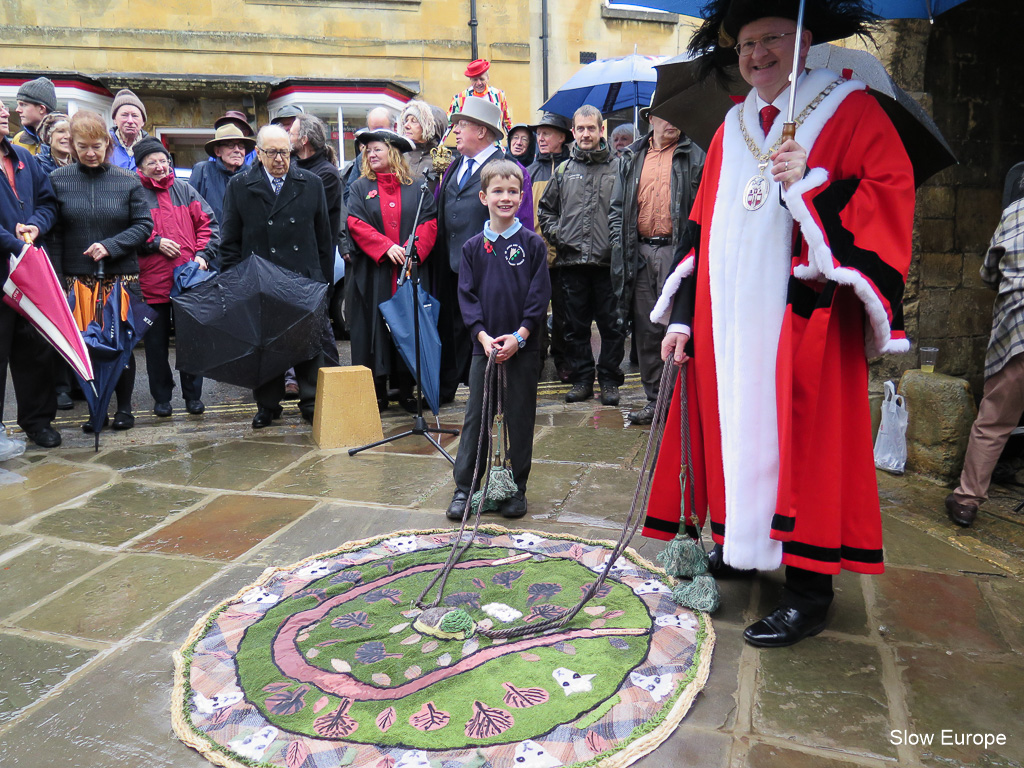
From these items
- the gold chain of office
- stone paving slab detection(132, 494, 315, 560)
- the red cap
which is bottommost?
stone paving slab detection(132, 494, 315, 560)

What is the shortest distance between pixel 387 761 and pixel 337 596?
0.98 meters

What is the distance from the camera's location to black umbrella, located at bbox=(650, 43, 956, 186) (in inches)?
101

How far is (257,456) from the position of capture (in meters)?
4.86

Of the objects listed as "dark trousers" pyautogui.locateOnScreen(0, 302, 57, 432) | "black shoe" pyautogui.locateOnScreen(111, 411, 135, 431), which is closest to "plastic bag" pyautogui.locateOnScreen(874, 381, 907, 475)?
"black shoe" pyautogui.locateOnScreen(111, 411, 135, 431)

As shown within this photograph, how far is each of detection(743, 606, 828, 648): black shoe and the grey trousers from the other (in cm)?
296

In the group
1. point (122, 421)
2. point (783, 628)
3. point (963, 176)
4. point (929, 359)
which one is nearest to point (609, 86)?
point (963, 176)

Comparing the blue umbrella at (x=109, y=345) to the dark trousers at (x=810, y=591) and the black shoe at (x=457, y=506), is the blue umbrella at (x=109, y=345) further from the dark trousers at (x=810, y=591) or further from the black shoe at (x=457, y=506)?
the dark trousers at (x=810, y=591)

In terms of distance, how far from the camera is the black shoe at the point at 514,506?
12.3ft

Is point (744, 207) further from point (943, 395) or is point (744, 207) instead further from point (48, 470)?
point (48, 470)

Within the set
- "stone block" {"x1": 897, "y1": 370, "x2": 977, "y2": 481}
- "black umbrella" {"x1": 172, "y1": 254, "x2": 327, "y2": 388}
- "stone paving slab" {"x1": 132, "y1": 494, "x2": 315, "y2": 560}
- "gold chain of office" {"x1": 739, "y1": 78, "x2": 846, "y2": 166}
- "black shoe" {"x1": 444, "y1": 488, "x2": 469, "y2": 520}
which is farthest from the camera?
"black umbrella" {"x1": 172, "y1": 254, "x2": 327, "y2": 388}

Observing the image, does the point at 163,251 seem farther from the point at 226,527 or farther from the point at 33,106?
the point at 226,527

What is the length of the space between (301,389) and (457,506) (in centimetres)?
241

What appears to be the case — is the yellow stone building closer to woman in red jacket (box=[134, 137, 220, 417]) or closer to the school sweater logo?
woman in red jacket (box=[134, 137, 220, 417])

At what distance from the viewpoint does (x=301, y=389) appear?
5719 millimetres
